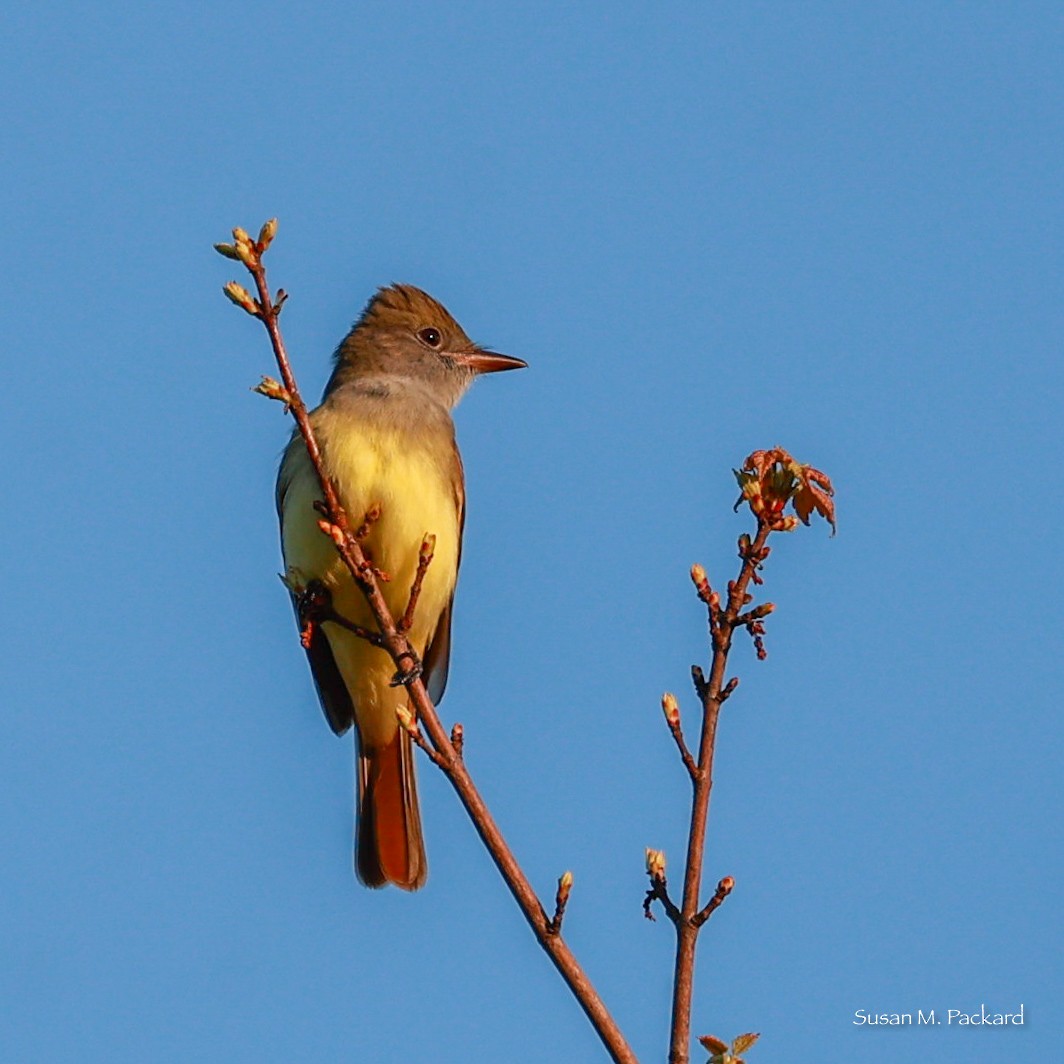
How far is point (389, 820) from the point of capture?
728cm

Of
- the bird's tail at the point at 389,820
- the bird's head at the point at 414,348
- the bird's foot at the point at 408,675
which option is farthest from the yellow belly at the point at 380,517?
the bird's foot at the point at 408,675

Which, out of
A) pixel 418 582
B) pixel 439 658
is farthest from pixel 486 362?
pixel 418 582

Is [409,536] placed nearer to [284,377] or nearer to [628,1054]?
[284,377]

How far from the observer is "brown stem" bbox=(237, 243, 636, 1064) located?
148 inches

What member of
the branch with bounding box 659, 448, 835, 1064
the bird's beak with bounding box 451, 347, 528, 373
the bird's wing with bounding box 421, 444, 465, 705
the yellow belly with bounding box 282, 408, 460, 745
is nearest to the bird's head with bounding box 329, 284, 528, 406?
the bird's beak with bounding box 451, 347, 528, 373

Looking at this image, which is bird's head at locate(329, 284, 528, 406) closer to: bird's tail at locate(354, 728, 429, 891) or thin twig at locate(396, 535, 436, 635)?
bird's tail at locate(354, 728, 429, 891)

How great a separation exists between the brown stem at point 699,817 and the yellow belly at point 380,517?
2.59 meters

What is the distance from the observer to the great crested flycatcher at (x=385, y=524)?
675cm

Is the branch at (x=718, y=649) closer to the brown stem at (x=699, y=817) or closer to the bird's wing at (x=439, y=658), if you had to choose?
the brown stem at (x=699, y=817)

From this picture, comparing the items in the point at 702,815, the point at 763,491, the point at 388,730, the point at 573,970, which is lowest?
the point at 573,970

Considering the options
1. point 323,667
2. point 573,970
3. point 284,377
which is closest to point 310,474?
point 323,667

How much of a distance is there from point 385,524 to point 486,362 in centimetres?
194

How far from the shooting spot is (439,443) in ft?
24.3

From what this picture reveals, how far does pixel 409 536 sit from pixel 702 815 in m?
3.19
